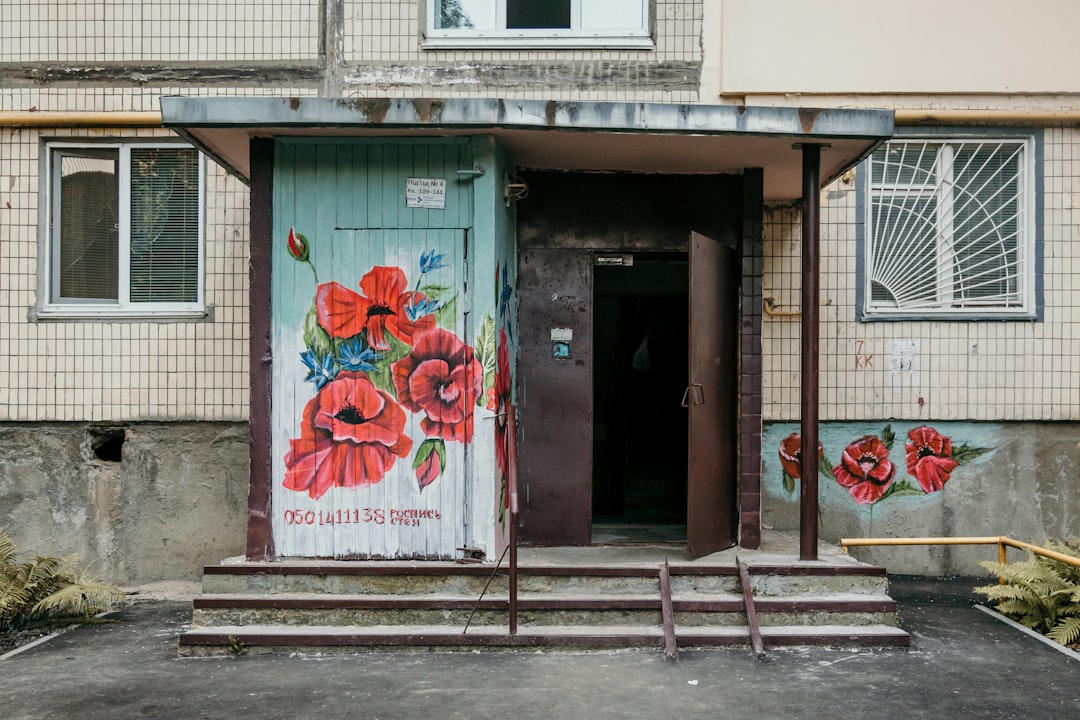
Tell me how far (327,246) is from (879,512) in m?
4.95

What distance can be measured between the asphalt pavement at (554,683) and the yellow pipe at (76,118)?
4228mm

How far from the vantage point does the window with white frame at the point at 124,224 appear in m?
8.55

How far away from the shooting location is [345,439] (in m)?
6.73

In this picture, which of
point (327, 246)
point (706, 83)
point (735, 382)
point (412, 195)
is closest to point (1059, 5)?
point (706, 83)

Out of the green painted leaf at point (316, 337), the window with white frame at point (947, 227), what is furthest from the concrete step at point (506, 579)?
the window with white frame at point (947, 227)

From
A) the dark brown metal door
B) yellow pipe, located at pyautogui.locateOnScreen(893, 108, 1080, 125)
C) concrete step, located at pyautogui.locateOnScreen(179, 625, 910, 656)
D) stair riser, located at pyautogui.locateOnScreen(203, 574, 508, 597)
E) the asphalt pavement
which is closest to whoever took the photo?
the asphalt pavement

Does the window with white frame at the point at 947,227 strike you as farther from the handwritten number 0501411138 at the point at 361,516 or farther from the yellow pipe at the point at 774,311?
the handwritten number 0501411138 at the point at 361,516

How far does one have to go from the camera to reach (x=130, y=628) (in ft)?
23.2

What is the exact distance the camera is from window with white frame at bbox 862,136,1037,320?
28.1ft

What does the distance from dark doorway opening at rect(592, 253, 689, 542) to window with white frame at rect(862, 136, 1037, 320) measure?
211cm

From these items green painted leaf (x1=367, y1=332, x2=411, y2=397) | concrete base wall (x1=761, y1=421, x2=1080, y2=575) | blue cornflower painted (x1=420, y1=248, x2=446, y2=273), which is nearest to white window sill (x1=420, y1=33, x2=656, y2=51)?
blue cornflower painted (x1=420, y1=248, x2=446, y2=273)

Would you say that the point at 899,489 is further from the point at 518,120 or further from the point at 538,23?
the point at 538,23

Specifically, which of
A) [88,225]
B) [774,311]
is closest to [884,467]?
[774,311]

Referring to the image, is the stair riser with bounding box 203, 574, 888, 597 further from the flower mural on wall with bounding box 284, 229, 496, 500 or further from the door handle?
the door handle
